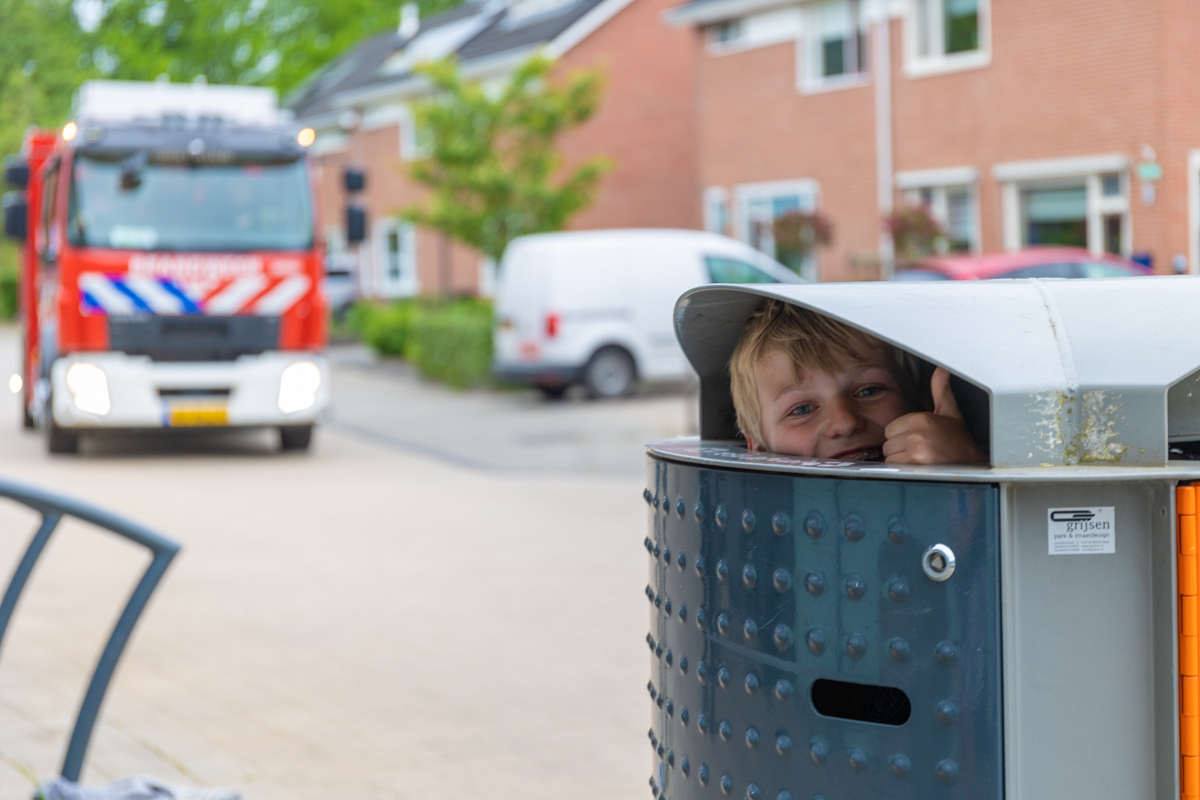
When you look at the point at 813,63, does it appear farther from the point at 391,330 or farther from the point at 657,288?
the point at 391,330

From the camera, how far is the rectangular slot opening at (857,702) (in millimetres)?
1854

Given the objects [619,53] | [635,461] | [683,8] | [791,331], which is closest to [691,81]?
[619,53]

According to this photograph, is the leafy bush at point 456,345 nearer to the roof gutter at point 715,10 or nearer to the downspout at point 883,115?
the downspout at point 883,115

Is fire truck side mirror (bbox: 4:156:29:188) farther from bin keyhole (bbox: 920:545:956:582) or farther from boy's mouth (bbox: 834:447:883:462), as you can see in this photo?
bin keyhole (bbox: 920:545:956:582)

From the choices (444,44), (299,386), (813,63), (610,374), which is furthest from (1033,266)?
(444,44)

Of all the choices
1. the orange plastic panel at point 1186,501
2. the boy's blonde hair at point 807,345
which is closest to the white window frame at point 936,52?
the boy's blonde hair at point 807,345

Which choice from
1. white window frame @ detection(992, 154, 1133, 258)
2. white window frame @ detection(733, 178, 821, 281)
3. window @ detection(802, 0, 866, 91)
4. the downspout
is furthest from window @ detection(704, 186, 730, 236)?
white window frame @ detection(992, 154, 1133, 258)

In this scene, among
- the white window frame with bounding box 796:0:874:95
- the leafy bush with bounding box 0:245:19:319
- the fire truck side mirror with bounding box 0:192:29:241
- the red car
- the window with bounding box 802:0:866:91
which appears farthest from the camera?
the leafy bush with bounding box 0:245:19:319

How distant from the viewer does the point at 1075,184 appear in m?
17.6

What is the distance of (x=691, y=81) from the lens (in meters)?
32.8

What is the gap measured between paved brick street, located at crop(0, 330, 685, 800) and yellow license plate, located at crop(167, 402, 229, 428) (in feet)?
2.33

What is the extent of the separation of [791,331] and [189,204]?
1191 centimetres

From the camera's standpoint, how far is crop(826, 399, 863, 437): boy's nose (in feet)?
6.98

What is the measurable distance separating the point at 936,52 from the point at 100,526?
18537 mm
